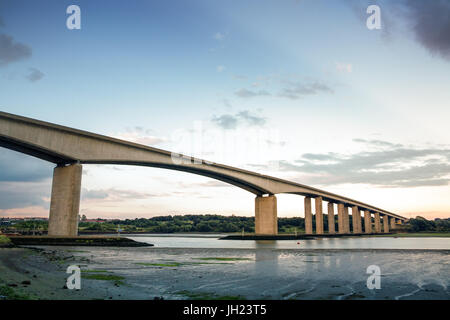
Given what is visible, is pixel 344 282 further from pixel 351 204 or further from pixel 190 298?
pixel 351 204

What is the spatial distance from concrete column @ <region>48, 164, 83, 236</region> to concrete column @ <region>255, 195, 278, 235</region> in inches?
1793

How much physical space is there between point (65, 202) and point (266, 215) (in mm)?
47578

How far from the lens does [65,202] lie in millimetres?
39188

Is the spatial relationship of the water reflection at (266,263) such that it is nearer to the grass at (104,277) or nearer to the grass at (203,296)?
the grass at (203,296)

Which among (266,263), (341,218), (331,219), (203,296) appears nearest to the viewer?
(203,296)

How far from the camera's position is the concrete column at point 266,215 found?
7625cm

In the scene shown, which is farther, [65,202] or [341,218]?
[341,218]

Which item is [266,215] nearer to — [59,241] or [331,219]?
[331,219]

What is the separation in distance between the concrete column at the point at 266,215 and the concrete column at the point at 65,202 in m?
45.6

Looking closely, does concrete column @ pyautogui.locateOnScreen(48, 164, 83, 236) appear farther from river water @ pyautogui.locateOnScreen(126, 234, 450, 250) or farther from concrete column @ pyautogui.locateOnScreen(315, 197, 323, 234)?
concrete column @ pyautogui.locateOnScreen(315, 197, 323, 234)

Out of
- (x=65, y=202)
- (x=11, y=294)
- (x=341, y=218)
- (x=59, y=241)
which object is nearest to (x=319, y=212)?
(x=341, y=218)

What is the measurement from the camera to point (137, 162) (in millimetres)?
49625

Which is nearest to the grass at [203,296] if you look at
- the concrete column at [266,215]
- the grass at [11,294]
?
the grass at [11,294]
